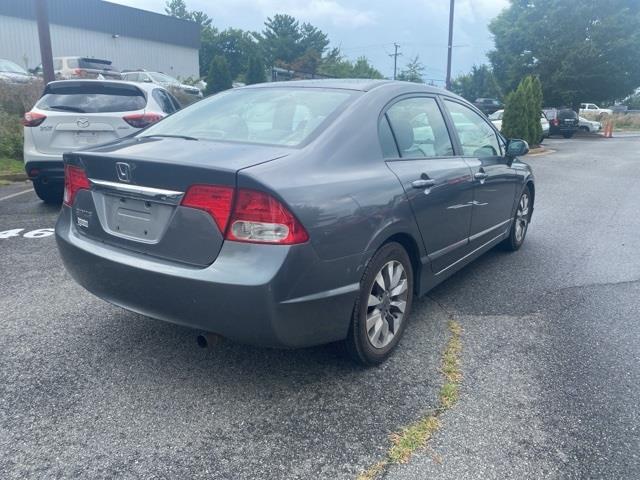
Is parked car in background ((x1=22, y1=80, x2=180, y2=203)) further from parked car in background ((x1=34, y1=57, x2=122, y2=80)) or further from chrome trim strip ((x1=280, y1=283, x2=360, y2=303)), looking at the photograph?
parked car in background ((x1=34, y1=57, x2=122, y2=80))

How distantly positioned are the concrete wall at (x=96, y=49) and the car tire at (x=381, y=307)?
102 feet

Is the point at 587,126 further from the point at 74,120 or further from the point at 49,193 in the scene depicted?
the point at 74,120

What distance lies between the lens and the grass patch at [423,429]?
2414mm

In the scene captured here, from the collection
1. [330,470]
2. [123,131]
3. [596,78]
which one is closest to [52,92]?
[123,131]

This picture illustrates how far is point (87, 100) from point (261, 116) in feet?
14.1

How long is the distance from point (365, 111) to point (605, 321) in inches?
90.9

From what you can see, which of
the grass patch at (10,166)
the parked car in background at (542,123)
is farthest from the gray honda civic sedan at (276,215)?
the parked car in background at (542,123)

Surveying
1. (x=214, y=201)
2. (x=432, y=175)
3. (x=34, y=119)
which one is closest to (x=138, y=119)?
(x=34, y=119)

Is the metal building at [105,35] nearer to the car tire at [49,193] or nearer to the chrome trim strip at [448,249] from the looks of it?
the car tire at [49,193]

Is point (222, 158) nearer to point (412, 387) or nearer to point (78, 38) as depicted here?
point (412, 387)

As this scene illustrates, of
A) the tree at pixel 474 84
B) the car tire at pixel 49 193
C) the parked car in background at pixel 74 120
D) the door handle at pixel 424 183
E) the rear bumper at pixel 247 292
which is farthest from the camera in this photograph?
the tree at pixel 474 84

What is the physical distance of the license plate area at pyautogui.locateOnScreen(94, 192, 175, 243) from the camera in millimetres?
2734

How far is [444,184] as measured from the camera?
3744 mm

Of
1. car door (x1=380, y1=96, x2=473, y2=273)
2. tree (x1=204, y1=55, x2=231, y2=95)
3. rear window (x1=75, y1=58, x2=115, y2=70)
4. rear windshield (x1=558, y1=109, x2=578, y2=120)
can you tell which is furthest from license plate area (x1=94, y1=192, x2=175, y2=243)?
tree (x1=204, y1=55, x2=231, y2=95)
